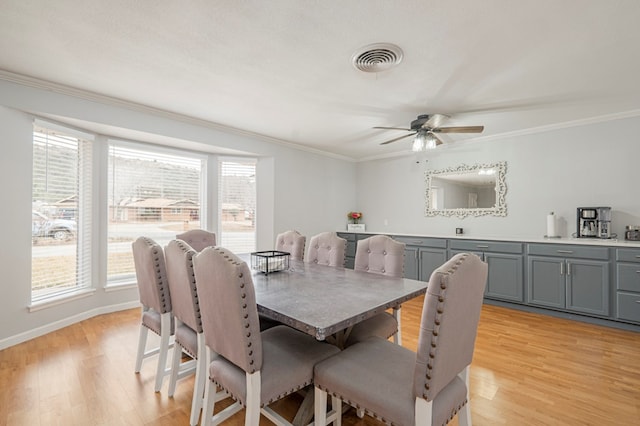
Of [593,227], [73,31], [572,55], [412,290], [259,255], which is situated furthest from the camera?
[593,227]

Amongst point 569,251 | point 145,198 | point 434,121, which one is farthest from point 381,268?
point 145,198

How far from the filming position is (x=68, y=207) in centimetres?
325

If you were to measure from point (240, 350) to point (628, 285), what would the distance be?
4000 millimetres

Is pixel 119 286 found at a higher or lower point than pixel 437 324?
lower

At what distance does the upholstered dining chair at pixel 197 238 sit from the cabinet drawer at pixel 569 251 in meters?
3.86

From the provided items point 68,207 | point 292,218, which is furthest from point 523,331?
point 68,207

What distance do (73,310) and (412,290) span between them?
361cm

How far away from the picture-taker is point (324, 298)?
1629mm


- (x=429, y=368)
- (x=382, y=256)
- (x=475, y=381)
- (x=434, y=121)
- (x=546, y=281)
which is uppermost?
(x=434, y=121)

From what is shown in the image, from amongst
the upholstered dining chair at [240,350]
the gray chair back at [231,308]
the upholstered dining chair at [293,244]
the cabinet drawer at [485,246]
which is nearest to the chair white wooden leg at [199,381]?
the upholstered dining chair at [240,350]

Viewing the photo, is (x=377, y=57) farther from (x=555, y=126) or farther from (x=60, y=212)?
(x=60, y=212)

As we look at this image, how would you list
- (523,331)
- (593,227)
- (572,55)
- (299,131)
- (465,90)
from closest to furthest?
(572,55) < (465,90) < (523,331) < (593,227) < (299,131)

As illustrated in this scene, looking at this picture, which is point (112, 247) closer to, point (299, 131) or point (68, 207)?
point (68, 207)

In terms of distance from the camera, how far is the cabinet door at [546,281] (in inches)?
138
